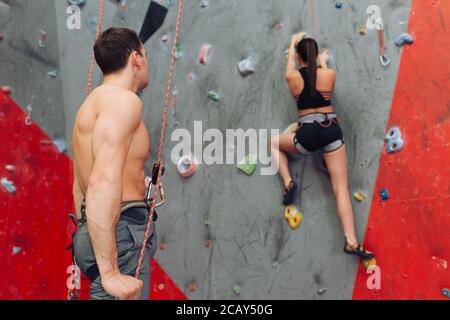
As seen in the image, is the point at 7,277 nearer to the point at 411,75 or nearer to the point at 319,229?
the point at 319,229

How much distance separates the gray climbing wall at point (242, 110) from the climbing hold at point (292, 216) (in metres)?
0.02

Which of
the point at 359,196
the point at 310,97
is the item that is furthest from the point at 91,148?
the point at 359,196

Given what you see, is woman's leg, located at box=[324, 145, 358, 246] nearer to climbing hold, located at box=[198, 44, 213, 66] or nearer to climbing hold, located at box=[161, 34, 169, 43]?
climbing hold, located at box=[198, 44, 213, 66]

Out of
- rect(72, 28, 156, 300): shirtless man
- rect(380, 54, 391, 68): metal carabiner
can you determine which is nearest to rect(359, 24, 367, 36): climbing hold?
rect(380, 54, 391, 68): metal carabiner

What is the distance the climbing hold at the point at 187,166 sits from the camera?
2285mm

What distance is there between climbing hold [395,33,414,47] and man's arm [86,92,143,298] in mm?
1338

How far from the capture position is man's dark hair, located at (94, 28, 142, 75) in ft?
4.27

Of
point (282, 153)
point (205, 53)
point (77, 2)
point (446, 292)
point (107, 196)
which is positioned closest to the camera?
point (107, 196)

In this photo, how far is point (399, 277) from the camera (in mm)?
2012

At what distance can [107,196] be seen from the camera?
1125 millimetres

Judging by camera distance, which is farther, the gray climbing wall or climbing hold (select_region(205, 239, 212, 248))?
climbing hold (select_region(205, 239, 212, 248))

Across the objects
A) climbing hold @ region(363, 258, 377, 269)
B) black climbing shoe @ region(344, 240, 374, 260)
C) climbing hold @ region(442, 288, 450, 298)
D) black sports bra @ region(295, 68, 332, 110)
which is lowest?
climbing hold @ region(442, 288, 450, 298)

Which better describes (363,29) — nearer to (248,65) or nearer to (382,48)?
(382,48)

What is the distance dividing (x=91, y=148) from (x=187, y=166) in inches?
41.4
